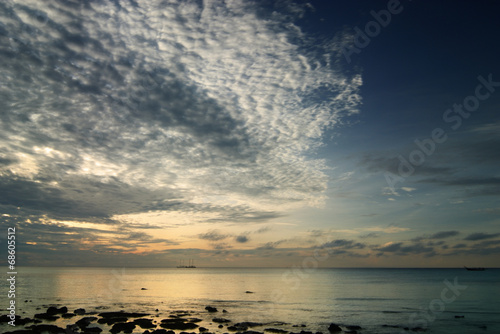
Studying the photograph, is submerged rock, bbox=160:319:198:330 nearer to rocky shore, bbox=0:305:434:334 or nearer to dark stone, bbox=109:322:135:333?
rocky shore, bbox=0:305:434:334

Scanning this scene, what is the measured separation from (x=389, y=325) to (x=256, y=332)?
21862 mm

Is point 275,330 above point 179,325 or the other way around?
the other way around

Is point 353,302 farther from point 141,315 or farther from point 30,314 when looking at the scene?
point 30,314

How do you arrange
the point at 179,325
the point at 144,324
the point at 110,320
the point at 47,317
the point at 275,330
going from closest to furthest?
the point at 275,330
the point at 144,324
the point at 179,325
the point at 110,320
the point at 47,317

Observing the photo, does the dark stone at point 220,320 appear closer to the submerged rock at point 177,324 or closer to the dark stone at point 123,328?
the submerged rock at point 177,324

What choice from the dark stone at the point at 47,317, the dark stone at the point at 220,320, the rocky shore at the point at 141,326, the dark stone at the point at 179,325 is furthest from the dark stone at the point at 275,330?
the dark stone at the point at 47,317

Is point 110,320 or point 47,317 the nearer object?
point 110,320

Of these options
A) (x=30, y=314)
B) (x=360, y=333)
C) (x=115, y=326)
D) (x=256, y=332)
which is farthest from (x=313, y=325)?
(x=30, y=314)

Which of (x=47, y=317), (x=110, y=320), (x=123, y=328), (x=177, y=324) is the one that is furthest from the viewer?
(x=47, y=317)

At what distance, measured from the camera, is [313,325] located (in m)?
47.7

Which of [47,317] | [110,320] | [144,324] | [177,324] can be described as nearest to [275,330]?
[177,324]

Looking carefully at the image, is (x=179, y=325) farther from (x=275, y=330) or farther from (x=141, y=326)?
(x=275, y=330)

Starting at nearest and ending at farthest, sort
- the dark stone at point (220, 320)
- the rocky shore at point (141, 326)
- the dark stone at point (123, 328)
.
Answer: the rocky shore at point (141, 326), the dark stone at point (123, 328), the dark stone at point (220, 320)

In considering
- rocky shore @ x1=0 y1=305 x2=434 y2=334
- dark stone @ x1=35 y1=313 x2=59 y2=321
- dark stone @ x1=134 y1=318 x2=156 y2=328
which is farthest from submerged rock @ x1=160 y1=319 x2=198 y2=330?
dark stone @ x1=35 y1=313 x2=59 y2=321
